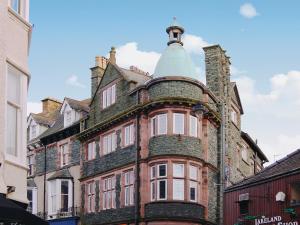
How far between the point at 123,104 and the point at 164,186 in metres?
6.90

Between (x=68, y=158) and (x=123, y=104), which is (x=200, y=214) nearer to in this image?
(x=123, y=104)

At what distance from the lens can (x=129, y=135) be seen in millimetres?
38562

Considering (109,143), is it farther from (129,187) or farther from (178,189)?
(178,189)

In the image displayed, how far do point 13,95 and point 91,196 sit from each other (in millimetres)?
28009

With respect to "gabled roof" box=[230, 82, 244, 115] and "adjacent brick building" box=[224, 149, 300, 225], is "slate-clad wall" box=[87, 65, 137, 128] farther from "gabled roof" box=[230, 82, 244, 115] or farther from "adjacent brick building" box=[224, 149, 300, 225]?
"adjacent brick building" box=[224, 149, 300, 225]

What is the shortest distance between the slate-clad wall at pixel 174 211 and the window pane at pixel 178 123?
4.11 meters

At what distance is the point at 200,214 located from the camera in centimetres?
3544

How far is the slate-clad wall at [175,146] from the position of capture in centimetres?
3534

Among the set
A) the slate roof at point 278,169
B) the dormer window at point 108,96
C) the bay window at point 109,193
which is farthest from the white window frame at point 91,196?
the slate roof at point 278,169

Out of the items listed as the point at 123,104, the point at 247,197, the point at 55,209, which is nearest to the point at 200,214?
the point at 247,197

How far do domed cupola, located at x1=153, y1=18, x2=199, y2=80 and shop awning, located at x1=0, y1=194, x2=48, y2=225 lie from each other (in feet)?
81.1

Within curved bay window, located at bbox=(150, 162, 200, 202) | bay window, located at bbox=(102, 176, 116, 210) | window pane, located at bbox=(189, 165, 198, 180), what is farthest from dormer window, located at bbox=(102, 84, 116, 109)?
window pane, located at bbox=(189, 165, 198, 180)

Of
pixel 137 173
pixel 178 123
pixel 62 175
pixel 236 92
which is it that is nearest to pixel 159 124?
pixel 178 123

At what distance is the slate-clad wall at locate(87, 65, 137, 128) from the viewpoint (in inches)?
1543
